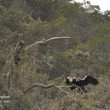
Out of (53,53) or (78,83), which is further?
(53,53)

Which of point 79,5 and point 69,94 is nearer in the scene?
point 69,94

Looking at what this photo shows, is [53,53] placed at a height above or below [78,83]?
above

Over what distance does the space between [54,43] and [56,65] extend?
2239 mm

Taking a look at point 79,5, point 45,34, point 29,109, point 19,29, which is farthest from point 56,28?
point 29,109

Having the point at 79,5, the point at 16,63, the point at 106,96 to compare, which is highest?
the point at 79,5

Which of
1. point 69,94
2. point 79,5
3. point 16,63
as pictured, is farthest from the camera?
point 79,5

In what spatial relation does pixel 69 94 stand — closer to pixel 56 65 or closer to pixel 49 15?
pixel 56 65

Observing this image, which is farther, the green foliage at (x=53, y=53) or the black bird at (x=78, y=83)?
the green foliage at (x=53, y=53)

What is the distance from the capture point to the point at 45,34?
18.2m

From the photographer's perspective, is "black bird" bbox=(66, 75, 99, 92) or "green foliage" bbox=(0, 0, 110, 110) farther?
"green foliage" bbox=(0, 0, 110, 110)

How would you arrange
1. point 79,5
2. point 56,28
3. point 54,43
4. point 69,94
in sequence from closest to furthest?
point 69,94
point 54,43
point 56,28
point 79,5

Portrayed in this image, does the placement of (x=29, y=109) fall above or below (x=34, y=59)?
below

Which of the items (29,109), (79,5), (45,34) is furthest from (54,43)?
(79,5)

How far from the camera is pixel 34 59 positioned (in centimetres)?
905
